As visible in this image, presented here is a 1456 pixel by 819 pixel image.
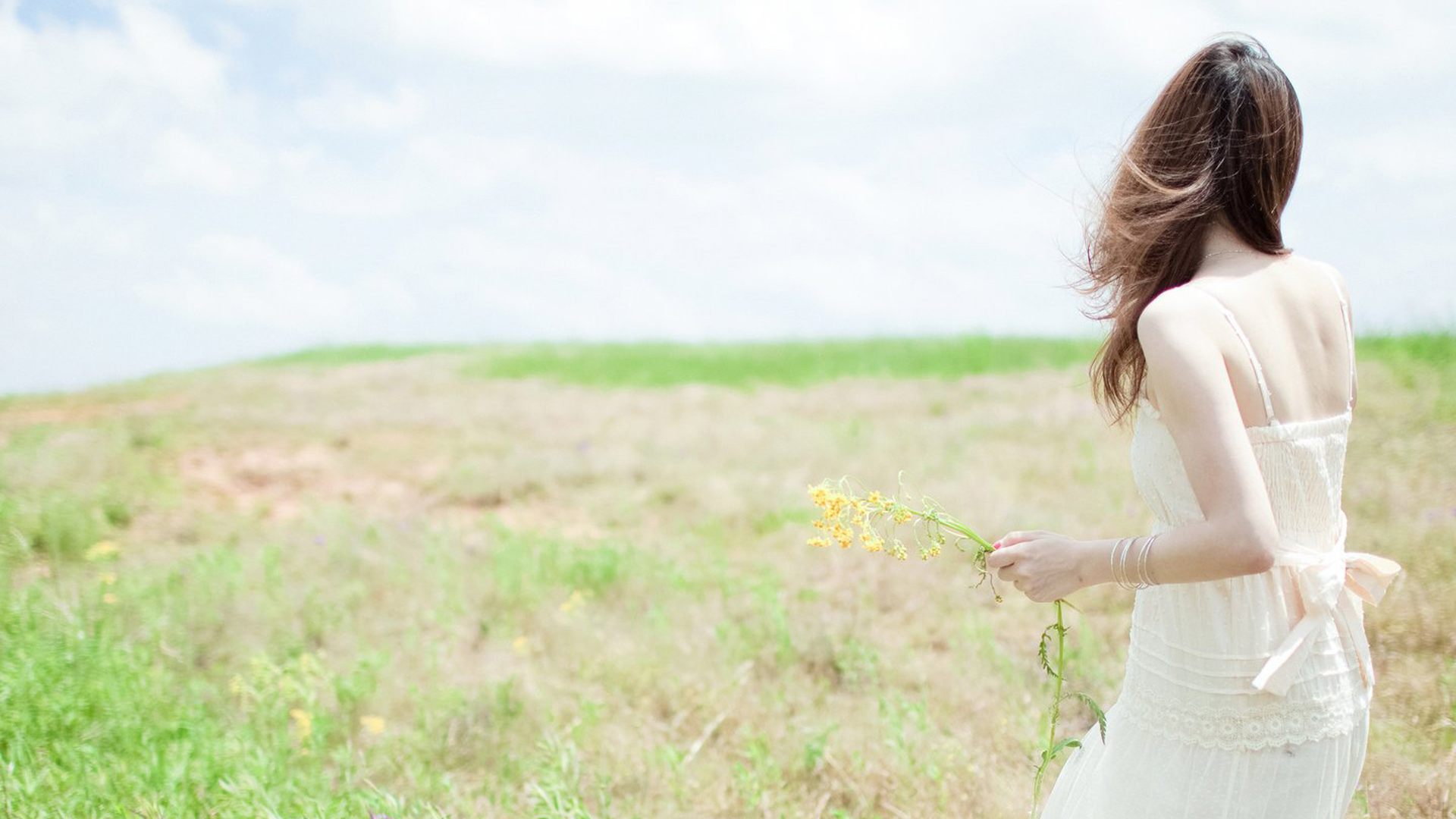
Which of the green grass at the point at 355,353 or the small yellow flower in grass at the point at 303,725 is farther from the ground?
the green grass at the point at 355,353

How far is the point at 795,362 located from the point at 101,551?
1821cm

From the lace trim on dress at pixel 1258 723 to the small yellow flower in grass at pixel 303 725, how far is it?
11.3 feet

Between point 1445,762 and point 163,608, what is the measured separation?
6.07 metres

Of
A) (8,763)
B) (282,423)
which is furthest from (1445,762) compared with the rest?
(282,423)

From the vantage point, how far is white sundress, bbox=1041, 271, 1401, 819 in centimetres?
174

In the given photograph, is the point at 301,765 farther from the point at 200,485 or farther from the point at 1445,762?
the point at 200,485

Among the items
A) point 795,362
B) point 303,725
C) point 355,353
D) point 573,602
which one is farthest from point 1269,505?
point 355,353

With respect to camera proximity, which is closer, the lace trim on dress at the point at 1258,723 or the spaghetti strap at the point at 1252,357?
the spaghetti strap at the point at 1252,357

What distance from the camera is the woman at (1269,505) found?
1693mm

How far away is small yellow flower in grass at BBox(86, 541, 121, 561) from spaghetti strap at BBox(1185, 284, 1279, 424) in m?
7.02

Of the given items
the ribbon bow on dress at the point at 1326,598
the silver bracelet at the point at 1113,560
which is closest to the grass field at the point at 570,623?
the ribbon bow on dress at the point at 1326,598

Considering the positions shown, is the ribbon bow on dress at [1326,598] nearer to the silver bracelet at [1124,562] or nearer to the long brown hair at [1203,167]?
the silver bracelet at [1124,562]

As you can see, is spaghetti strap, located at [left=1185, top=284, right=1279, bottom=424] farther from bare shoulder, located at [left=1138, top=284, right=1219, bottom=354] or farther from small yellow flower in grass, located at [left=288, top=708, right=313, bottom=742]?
small yellow flower in grass, located at [left=288, top=708, right=313, bottom=742]

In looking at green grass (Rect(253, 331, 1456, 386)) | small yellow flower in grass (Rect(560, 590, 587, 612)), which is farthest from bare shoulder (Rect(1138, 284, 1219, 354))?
green grass (Rect(253, 331, 1456, 386))
